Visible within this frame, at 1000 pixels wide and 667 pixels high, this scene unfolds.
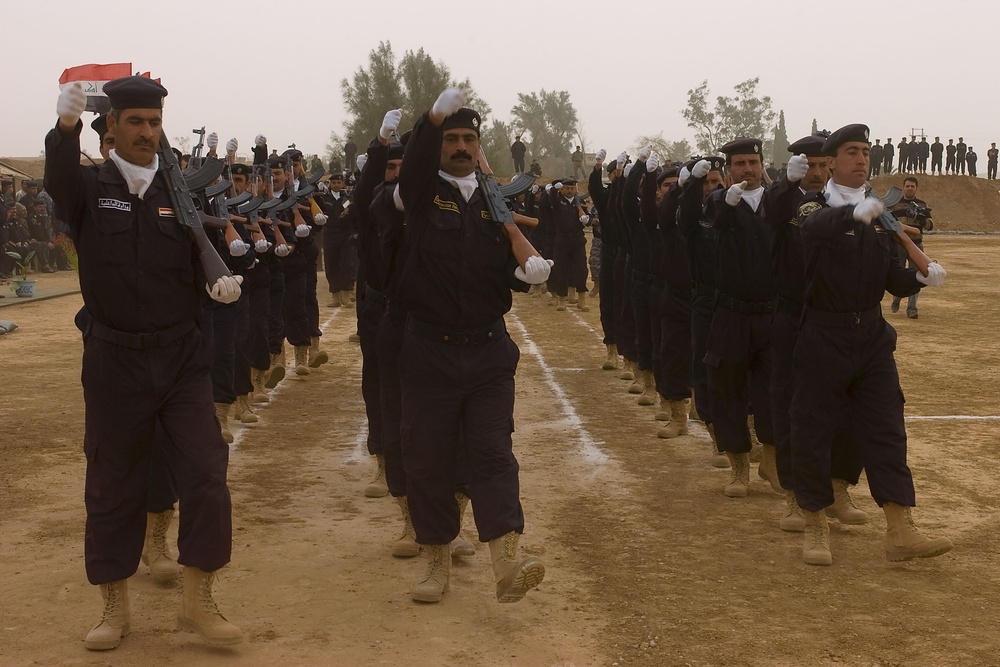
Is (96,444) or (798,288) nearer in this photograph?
(96,444)

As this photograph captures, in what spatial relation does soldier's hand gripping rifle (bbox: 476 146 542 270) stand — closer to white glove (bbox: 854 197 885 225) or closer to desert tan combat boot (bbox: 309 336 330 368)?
white glove (bbox: 854 197 885 225)

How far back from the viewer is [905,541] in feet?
21.1

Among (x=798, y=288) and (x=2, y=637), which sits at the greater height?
(x=798, y=288)

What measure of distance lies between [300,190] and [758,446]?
19.6 feet

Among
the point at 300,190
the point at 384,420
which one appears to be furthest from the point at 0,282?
the point at 384,420

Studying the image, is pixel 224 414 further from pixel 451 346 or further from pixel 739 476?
pixel 451 346

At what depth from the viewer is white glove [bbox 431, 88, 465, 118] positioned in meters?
5.55

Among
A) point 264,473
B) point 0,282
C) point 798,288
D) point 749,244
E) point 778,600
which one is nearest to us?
point 778,600

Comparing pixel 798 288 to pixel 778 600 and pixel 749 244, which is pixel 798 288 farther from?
pixel 778 600

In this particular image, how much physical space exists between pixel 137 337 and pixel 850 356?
3706 mm

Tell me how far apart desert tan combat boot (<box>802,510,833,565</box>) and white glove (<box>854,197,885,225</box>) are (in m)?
1.68

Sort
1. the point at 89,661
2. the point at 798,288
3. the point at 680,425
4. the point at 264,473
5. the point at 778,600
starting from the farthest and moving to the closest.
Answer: the point at 680,425
the point at 264,473
the point at 798,288
the point at 778,600
the point at 89,661

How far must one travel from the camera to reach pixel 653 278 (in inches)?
427

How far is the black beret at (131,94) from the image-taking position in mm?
5359
